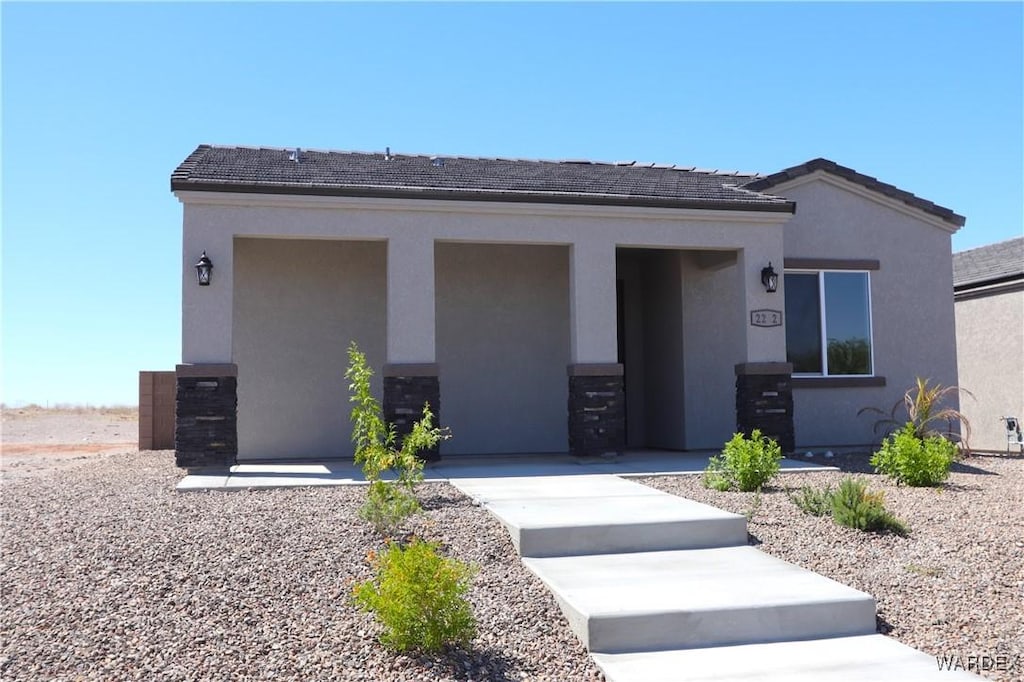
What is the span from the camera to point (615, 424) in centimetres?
1109

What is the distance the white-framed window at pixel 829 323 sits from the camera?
43.1 ft

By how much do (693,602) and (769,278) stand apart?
7.04m

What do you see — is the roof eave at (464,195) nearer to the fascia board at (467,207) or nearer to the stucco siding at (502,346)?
the fascia board at (467,207)

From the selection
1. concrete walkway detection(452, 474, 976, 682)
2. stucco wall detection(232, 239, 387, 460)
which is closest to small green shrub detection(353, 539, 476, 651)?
concrete walkway detection(452, 474, 976, 682)

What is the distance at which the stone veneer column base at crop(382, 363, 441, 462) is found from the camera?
411 inches

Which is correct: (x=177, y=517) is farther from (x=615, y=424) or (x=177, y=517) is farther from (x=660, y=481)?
(x=615, y=424)

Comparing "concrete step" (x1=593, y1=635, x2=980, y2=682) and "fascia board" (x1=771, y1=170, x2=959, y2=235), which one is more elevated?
"fascia board" (x1=771, y1=170, x2=959, y2=235)

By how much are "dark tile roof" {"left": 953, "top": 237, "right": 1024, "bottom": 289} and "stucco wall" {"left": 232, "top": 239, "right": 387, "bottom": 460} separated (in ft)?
41.8

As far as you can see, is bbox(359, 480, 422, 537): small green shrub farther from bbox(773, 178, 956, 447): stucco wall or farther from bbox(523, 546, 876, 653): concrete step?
bbox(773, 178, 956, 447): stucco wall

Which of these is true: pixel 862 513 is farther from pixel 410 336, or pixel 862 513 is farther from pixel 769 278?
pixel 410 336

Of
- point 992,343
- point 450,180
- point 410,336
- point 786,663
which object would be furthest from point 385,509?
point 992,343

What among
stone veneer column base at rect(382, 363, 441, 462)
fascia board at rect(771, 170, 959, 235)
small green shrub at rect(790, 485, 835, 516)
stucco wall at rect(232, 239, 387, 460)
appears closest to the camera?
small green shrub at rect(790, 485, 835, 516)

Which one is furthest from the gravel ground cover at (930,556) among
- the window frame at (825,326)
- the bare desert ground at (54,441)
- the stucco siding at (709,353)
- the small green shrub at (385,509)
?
the bare desert ground at (54,441)

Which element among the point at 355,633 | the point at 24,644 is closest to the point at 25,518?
the point at 24,644
